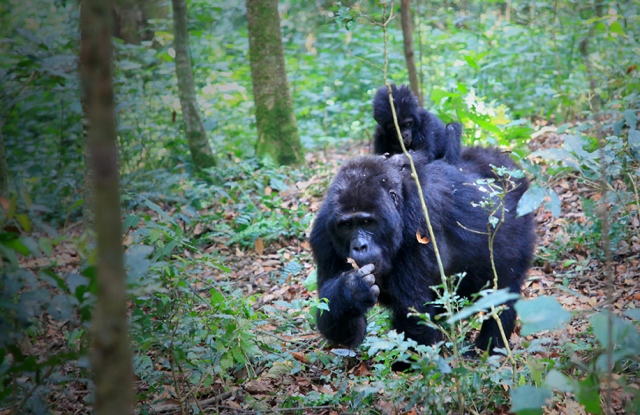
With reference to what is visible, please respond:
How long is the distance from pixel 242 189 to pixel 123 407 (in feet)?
17.7

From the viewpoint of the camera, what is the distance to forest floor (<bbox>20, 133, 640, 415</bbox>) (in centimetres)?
341

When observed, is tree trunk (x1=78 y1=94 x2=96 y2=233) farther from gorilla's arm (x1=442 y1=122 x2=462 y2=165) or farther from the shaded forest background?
gorilla's arm (x1=442 y1=122 x2=462 y2=165)

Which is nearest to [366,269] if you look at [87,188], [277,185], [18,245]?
[87,188]

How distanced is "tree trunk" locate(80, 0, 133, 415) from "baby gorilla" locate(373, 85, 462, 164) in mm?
4170

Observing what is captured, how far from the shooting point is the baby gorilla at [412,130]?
5523 mm

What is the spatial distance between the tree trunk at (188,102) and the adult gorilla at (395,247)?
3.99m

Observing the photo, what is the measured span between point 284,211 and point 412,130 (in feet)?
5.98

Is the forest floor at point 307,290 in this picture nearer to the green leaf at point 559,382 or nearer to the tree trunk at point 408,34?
the green leaf at point 559,382

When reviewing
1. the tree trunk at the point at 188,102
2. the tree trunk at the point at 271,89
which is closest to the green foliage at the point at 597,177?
the tree trunk at the point at 271,89

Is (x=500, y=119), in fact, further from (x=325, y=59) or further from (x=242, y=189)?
(x=325, y=59)

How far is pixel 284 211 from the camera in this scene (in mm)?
6707

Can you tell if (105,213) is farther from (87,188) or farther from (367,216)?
(367,216)

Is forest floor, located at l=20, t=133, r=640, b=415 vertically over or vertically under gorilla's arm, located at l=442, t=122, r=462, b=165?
under

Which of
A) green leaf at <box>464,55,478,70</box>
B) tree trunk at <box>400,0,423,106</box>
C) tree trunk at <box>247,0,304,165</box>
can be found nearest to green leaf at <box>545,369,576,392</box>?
tree trunk at <box>400,0,423,106</box>
